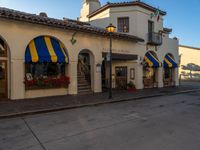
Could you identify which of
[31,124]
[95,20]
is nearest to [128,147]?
[31,124]

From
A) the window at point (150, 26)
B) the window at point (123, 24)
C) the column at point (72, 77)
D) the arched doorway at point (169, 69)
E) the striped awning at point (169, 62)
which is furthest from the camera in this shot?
the arched doorway at point (169, 69)

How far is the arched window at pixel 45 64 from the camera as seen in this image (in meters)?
10.7

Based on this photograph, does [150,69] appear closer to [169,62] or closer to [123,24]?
[169,62]

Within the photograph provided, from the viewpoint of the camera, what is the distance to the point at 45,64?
40.2ft

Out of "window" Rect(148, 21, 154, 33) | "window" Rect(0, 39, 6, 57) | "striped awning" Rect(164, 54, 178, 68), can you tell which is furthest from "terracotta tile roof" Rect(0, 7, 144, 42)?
"striped awning" Rect(164, 54, 178, 68)

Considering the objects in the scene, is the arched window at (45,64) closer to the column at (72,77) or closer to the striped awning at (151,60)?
the column at (72,77)

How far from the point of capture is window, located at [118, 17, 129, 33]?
676 inches

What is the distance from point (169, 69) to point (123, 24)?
27.9ft

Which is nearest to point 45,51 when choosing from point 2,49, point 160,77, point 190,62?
point 2,49

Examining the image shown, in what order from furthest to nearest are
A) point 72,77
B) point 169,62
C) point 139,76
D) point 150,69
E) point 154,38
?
point 169,62 < point 150,69 < point 154,38 < point 139,76 < point 72,77

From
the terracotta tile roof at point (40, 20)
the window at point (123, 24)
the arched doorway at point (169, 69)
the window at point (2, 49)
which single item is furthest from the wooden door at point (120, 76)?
the window at point (2, 49)

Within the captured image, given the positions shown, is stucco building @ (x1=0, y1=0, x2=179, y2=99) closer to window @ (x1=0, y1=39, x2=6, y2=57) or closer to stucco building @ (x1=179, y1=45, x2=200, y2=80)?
window @ (x1=0, y1=39, x2=6, y2=57)

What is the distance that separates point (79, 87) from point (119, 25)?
26.3 ft

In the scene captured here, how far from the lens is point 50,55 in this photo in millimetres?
10969
